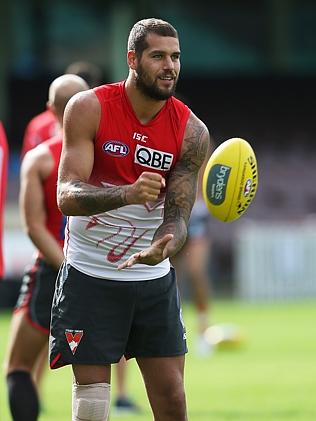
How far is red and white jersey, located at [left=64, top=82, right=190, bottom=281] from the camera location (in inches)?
253

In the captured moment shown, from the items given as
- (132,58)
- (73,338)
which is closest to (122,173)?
(132,58)

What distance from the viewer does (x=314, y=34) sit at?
32.2m

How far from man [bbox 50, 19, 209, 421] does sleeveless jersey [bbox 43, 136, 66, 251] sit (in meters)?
1.45

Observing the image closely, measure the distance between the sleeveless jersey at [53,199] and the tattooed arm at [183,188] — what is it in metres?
1.65

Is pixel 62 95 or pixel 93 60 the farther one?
pixel 93 60

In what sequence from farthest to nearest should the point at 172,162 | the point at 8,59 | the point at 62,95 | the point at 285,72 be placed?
the point at 285,72
the point at 8,59
the point at 62,95
the point at 172,162

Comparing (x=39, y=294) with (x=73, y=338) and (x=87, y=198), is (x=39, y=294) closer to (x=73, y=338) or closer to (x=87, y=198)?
(x=73, y=338)

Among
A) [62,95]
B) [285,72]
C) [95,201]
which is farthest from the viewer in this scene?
[285,72]

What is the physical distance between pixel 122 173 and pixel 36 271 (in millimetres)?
1991

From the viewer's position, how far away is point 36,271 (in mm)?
8250

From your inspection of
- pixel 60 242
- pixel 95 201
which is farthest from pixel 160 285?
pixel 60 242

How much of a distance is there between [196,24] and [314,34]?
306 cm

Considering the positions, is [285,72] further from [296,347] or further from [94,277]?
[94,277]

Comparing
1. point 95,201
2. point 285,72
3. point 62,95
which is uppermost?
point 285,72
